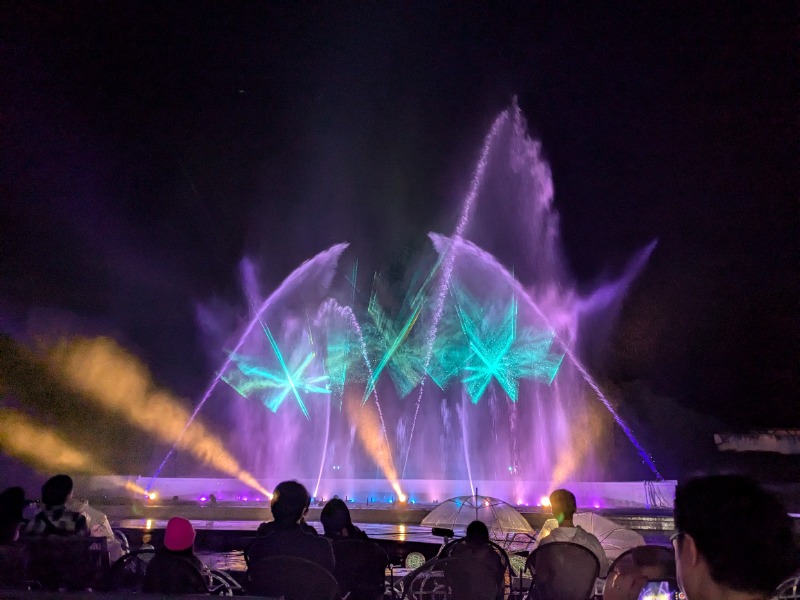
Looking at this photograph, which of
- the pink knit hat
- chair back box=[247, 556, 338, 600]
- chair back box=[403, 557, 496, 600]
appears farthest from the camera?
chair back box=[403, 557, 496, 600]

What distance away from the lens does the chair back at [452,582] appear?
4.22 m

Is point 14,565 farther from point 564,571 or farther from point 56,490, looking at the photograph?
point 564,571

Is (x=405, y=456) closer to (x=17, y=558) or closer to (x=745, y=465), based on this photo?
(x=745, y=465)

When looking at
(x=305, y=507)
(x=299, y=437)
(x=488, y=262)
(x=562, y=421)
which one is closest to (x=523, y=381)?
(x=562, y=421)

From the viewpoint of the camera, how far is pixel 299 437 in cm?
3559

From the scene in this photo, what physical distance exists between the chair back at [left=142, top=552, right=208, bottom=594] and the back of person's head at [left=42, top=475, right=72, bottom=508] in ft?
5.91

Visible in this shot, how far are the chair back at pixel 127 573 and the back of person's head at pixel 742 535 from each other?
3.93 meters

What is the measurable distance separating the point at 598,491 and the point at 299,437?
21451 mm

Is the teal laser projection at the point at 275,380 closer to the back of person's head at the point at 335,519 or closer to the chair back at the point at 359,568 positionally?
the back of person's head at the point at 335,519

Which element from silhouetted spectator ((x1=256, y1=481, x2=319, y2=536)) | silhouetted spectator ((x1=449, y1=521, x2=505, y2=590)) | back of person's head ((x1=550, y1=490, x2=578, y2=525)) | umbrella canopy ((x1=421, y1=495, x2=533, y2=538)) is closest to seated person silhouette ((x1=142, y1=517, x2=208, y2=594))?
silhouetted spectator ((x1=256, y1=481, x2=319, y2=536))

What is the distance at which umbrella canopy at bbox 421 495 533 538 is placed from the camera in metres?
9.88

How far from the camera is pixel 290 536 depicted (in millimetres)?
4379

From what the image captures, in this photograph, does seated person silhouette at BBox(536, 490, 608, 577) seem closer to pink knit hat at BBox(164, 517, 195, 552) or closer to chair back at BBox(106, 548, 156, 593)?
pink knit hat at BBox(164, 517, 195, 552)

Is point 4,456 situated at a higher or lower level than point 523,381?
lower
